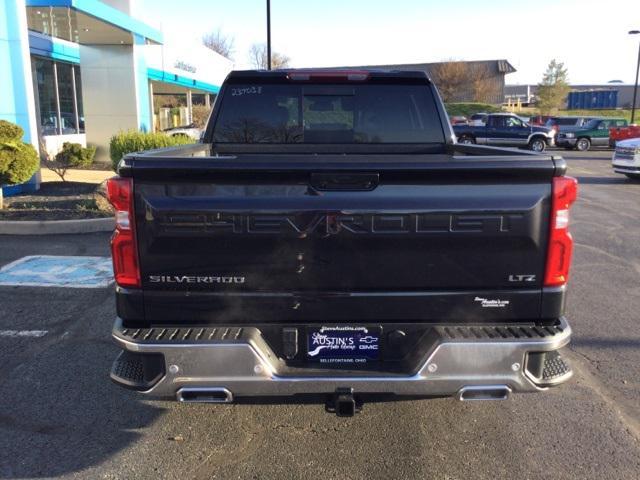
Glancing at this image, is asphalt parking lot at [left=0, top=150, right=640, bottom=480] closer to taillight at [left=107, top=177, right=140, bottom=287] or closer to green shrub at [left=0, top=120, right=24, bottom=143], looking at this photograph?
taillight at [left=107, top=177, right=140, bottom=287]

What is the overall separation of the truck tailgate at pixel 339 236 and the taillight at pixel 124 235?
0.04 m

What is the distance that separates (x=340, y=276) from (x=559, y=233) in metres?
1.07

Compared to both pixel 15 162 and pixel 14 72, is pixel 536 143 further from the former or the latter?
pixel 15 162

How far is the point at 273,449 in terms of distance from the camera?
3.30 m

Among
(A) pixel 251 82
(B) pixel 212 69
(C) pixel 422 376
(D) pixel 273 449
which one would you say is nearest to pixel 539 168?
(C) pixel 422 376

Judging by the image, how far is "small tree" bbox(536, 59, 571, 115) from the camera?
61.3m

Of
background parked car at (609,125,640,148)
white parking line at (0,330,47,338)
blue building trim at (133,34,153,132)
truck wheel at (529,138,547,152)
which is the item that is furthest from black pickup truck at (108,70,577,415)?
background parked car at (609,125,640,148)

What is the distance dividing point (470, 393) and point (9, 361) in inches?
139

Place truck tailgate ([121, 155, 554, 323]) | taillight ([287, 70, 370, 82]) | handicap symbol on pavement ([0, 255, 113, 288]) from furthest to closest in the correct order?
1. handicap symbol on pavement ([0, 255, 113, 288])
2. taillight ([287, 70, 370, 82])
3. truck tailgate ([121, 155, 554, 323])

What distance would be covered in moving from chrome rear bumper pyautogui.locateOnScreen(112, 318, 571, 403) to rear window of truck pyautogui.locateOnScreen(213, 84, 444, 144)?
2.09 m

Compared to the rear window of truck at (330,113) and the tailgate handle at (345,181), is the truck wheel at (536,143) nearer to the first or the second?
the rear window of truck at (330,113)

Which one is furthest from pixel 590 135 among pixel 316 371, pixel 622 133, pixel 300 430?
pixel 316 371

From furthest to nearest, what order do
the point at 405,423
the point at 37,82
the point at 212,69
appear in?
the point at 212,69 → the point at 37,82 → the point at 405,423

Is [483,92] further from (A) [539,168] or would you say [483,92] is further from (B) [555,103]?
(A) [539,168]
